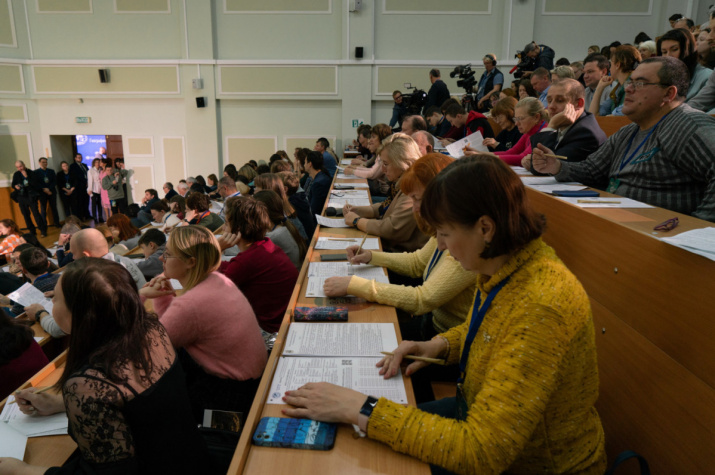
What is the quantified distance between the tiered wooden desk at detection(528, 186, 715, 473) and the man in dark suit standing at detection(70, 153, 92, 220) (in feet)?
38.1

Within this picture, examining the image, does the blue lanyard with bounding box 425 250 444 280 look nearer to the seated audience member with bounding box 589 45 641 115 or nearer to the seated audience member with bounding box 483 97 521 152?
the seated audience member with bounding box 589 45 641 115

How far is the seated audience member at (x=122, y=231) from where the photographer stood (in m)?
5.64

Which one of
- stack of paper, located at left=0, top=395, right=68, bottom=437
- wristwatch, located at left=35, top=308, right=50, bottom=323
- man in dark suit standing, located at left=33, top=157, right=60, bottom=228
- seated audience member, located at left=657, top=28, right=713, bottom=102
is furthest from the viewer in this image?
man in dark suit standing, located at left=33, top=157, right=60, bottom=228

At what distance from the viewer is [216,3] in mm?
9500

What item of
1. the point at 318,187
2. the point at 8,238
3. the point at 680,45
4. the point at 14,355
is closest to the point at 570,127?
the point at 680,45

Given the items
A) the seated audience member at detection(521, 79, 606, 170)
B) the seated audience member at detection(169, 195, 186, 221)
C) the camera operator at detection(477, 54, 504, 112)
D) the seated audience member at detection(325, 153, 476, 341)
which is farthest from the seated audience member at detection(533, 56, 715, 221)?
the seated audience member at detection(169, 195, 186, 221)

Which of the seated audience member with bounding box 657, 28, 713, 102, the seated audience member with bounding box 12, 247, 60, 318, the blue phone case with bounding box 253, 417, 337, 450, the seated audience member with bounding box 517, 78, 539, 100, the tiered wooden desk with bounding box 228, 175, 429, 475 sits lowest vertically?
the seated audience member with bounding box 12, 247, 60, 318

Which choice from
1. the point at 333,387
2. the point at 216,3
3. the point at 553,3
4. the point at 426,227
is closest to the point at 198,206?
the point at 426,227

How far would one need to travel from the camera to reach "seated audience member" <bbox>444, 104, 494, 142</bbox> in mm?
5148

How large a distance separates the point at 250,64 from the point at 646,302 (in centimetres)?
961

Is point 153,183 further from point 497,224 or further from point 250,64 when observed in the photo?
point 497,224

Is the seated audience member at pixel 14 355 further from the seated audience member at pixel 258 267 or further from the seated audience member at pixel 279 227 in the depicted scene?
the seated audience member at pixel 279 227

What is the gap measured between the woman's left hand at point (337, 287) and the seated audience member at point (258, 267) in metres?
0.73

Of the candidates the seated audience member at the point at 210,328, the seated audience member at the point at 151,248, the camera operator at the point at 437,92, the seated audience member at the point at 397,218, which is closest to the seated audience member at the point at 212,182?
the camera operator at the point at 437,92
